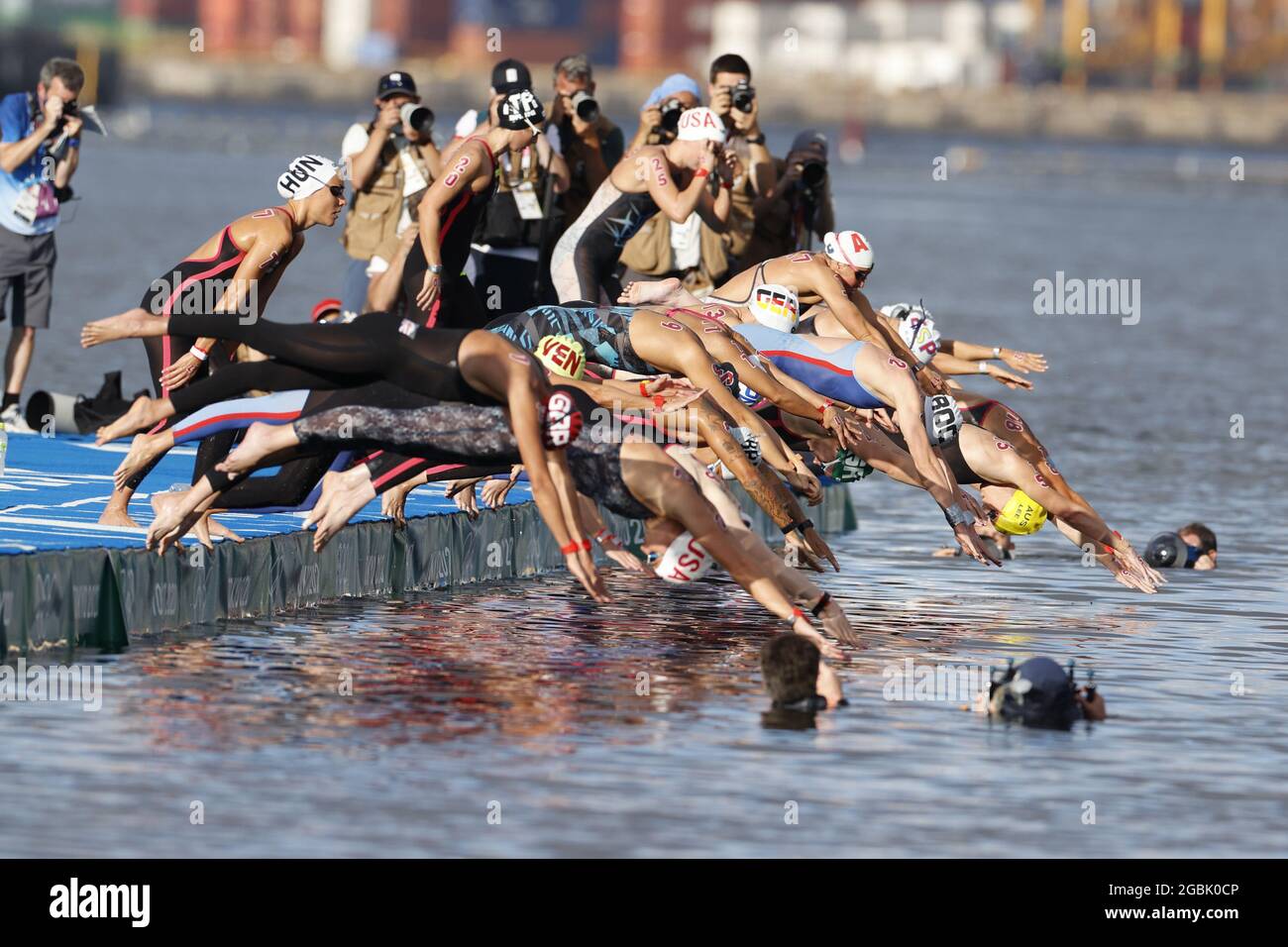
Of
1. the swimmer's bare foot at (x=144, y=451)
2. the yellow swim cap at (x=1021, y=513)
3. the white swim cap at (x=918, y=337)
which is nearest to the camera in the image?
the swimmer's bare foot at (x=144, y=451)

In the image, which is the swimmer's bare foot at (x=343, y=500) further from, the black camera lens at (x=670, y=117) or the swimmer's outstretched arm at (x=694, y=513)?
the black camera lens at (x=670, y=117)

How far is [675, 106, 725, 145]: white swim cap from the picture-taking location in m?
17.1

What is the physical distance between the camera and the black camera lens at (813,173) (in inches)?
780

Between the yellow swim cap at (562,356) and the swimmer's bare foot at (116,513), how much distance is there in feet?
7.63

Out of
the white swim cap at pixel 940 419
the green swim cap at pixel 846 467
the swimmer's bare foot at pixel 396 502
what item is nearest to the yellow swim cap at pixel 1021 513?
the white swim cap at pixel 940 419

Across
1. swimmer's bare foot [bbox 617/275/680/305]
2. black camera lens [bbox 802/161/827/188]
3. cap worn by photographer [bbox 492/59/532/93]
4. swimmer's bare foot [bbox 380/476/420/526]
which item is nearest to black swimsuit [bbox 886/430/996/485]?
swimmer's bare foot [bbox 617/275/680/305]

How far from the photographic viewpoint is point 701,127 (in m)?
17.1

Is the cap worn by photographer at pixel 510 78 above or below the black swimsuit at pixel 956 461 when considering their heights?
above

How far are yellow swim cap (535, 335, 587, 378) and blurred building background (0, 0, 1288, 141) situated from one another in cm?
13134

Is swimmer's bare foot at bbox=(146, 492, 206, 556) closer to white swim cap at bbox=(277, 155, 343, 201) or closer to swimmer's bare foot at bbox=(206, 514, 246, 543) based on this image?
swimmer's bare foot at bbox=(206, 514, 246, 543)

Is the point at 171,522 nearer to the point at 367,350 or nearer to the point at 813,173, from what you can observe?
the point at 367,350
